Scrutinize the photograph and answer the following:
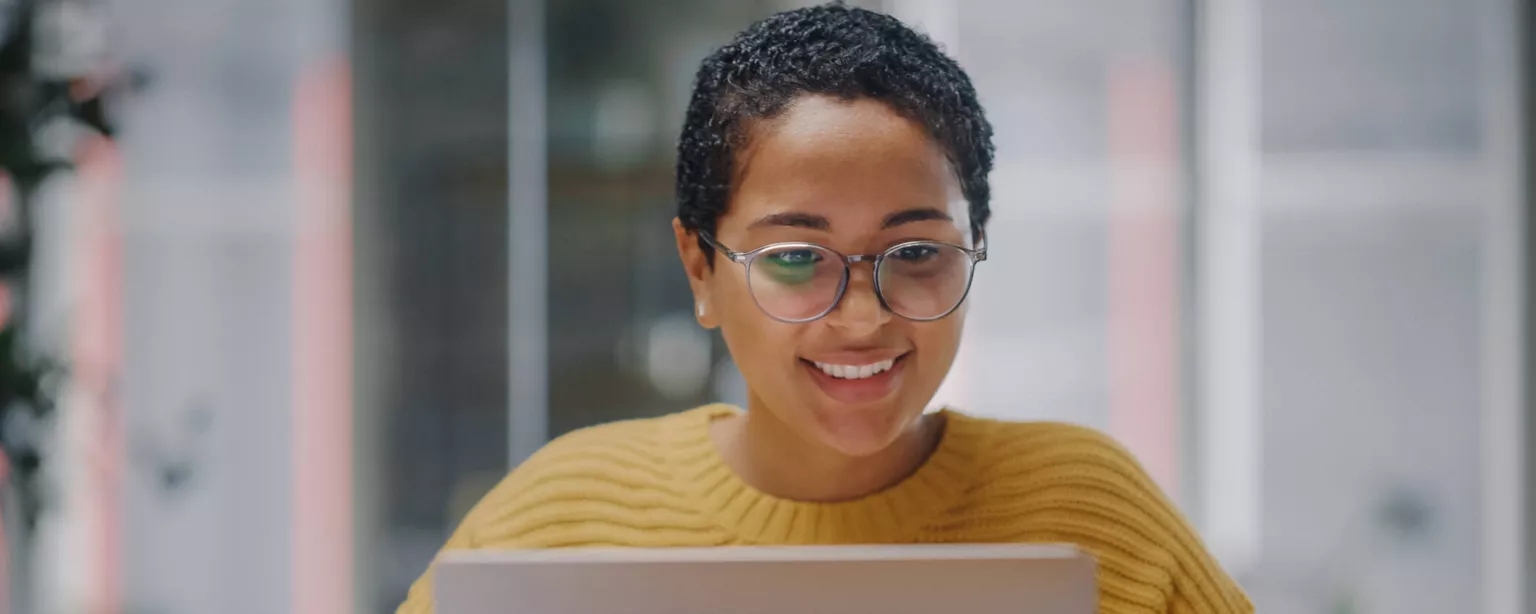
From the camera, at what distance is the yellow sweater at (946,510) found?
0.85 meters

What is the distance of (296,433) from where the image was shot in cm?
280

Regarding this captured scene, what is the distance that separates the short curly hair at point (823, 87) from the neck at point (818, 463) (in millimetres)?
159

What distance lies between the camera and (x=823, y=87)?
79 cm

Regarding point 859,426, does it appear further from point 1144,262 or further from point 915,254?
point 1144,262

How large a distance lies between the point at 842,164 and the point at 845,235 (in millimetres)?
49

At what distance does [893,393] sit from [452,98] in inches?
96.8

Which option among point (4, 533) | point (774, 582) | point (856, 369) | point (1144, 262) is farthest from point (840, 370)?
point (1144, 262)

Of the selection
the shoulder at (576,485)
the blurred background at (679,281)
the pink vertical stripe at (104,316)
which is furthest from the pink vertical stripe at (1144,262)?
the pink vertical stripe at (104,316)

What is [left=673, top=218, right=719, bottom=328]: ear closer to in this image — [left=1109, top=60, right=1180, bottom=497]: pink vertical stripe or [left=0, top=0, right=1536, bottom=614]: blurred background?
[left=0, top=0, right=1536, bottom=614]: blurred background

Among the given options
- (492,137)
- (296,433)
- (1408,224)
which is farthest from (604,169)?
(1408,224)

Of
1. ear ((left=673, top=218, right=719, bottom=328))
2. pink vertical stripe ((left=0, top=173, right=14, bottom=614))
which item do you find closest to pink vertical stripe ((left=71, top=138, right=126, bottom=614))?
pink vertical stripe ((left=0, top=173, right=14, bottom=614))

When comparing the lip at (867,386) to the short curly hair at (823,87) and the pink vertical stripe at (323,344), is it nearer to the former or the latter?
the short curly hair at (823,87)

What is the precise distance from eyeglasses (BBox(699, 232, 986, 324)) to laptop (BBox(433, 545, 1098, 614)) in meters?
0.22

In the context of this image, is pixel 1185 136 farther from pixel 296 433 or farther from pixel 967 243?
pixel 296 433
